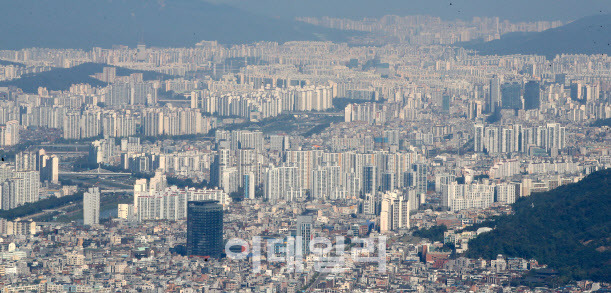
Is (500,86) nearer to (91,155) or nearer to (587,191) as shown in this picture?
(91,155)

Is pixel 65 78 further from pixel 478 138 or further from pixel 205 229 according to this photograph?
pixel 205 229

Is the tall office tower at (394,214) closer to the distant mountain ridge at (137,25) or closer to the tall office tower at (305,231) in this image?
the tall office tower at (305,231)

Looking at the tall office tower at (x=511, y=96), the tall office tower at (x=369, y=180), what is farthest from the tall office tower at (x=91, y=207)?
the tall office tower at (x=511, y=96)

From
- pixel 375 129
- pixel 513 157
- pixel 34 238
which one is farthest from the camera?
pixel 375 129

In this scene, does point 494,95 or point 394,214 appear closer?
point 394,214

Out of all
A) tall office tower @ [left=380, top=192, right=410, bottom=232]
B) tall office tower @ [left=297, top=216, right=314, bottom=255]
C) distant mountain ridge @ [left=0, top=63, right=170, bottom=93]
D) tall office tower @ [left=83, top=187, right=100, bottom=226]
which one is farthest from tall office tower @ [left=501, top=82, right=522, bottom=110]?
tall office tower @ [left=297, top=216, right=314, bottom=255]

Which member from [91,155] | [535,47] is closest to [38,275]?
[91,155]

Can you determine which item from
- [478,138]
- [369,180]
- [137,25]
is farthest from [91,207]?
[137,25]

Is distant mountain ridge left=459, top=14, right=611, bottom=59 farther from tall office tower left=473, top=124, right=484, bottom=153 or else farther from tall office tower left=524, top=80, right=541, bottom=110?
tall office tower left=473, top=124, right=484, bottom=153
